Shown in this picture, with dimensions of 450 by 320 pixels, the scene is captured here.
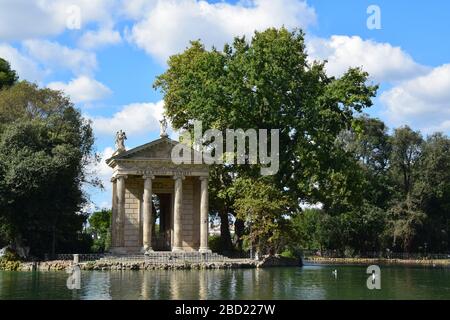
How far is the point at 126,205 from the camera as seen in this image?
5903cm

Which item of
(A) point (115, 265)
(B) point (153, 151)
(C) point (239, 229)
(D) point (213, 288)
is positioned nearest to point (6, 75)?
(B) point (153, 151)

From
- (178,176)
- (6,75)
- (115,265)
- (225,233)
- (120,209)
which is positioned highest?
(6,75)

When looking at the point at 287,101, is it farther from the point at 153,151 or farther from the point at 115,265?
the point at 115,265

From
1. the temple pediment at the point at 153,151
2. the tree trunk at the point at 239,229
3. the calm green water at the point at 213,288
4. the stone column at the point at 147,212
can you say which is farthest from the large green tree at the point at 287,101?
the calm green water at the point at 213,288

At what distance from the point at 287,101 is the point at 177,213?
1337 centimetres

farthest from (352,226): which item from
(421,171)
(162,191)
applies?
(162,191)

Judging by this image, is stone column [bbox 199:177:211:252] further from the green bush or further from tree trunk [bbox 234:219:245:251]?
tree trunk [bbox 234:219:245:251]

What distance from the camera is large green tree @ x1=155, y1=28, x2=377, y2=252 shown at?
170 ft

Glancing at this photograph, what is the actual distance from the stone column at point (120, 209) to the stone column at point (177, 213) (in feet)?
14.1

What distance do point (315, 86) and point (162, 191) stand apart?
17.0 metres

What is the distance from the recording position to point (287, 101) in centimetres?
5241

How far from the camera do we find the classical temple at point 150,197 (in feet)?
184
